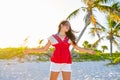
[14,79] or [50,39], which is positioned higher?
[50,39]

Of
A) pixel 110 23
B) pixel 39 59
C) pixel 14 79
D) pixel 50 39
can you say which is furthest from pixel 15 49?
pixel 50 39

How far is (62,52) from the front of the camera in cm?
695

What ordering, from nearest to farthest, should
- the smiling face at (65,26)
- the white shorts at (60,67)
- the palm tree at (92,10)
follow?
the white shorts at (60,67) → the smiling face at (65,26) → the palm tree at (92,10)

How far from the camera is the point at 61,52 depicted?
22.8ft

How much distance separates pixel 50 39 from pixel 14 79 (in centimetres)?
926

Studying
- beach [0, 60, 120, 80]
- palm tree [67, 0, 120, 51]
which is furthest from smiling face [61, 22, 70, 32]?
palm tree [67, 0, 120, 51]

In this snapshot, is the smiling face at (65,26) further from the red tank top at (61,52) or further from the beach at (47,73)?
the beach at (47,73)

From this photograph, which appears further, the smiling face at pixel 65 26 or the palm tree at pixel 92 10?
the palm tree at pixel 92 10

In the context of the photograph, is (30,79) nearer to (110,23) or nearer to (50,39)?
(50,39)

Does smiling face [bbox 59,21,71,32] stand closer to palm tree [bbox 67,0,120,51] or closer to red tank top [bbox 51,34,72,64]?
red tank top [bbox 51,34,72,64]

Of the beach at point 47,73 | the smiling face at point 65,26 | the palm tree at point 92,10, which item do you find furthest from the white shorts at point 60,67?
the palm tree at point 92,10

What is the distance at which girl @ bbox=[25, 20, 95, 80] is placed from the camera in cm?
689

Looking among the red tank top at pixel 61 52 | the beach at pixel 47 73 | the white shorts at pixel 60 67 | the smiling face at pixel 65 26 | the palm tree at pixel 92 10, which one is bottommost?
the beach at pixel 47 73

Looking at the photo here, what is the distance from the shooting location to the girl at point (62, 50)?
6.89 m
